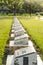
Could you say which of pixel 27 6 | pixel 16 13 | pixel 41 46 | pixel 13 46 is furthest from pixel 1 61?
pixel 27 6

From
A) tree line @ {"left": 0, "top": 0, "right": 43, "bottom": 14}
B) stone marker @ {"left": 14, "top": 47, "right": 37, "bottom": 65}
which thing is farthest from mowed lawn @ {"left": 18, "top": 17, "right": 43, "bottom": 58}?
tree line @ {"left": 0, "top": 0, "right": 43, "bottom": 14}

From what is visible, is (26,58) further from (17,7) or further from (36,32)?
(17,7)

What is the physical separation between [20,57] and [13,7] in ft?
166

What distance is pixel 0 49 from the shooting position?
8758 millimetres

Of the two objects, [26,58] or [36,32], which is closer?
[26,58]

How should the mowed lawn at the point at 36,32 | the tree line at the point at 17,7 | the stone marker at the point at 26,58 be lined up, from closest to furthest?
the stone marker at the point at 26,58
the mowed lawn at the point at 36,32
the tree line at the point at 17,7

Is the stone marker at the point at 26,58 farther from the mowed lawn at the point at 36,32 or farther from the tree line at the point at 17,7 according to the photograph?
the tree line at the point at 17,7

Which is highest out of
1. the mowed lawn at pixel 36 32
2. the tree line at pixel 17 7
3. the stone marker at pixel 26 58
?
the stone marker at pixel 26 58

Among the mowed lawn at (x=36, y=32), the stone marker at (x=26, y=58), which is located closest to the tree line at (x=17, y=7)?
the mowed lawn at (x=36, y=32)

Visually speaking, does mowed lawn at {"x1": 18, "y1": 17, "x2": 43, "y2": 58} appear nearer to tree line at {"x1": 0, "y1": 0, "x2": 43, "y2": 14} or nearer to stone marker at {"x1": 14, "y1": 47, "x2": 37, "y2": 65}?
stone marker at {"x1": 14, "y1": 47, "x2": 37, "y2": 65}

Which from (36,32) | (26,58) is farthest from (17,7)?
(26,58)

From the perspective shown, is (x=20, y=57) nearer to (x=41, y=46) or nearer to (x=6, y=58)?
(x=6, y=58)

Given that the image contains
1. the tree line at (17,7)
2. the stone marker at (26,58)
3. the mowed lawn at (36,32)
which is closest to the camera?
the stone marker at (26,58)

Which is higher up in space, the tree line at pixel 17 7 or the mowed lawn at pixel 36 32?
the mowed lawn at pixel 36 32
